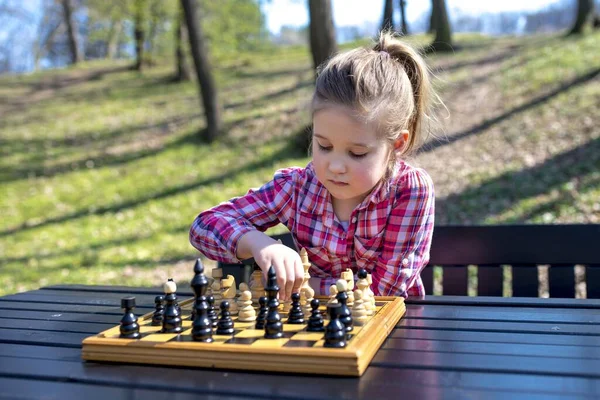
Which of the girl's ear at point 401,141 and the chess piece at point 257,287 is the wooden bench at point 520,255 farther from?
the chess piece at point 257,287

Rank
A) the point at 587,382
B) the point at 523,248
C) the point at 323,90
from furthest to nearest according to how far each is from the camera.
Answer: the point at 523,248
the point at 323,90
the point at 587,382

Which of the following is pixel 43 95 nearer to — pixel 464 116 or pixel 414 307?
pixel 464 116

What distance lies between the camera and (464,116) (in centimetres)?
978

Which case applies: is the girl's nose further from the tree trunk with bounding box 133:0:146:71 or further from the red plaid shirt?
the tree trunk with bounding box 133:0:146:71

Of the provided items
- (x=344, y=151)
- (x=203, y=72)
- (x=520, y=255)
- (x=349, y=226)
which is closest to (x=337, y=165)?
(x=344, y=151)

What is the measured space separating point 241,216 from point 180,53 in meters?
14.4

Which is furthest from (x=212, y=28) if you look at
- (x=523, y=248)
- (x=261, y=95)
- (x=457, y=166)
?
(x=523, y=248)

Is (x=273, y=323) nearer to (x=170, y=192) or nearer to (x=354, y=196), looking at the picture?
(x=354, y=196)

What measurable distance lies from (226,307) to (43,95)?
1681 centimetres

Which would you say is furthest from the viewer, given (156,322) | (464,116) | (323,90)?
(464,116)

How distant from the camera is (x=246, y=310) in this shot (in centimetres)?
181

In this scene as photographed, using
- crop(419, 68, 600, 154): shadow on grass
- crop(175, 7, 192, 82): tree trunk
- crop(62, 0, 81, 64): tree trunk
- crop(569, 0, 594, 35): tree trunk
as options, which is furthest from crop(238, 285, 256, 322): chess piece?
crop(62, 0, 81, 64): tree trunk

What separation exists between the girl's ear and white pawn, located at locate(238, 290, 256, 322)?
0.83 m

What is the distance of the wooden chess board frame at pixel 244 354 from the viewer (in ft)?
4.62
